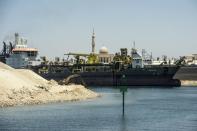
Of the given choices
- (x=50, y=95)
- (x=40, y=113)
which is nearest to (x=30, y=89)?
(x=50, y=95)

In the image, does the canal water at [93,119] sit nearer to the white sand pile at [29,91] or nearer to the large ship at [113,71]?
the white sand pile at [29,91]

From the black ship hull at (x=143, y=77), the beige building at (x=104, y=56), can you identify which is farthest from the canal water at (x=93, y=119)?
the beige building at (x=104, y=56)

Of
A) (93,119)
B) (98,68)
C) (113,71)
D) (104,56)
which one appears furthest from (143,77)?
(93,119)

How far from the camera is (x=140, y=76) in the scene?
371 ft

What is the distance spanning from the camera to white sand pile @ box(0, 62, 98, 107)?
54.7 m

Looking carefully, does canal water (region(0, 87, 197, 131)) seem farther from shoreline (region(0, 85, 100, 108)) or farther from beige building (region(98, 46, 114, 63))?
beige building (region(98, 46, 114, 63))

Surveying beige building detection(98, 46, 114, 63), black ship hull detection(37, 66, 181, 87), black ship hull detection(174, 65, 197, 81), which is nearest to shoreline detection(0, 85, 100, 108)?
black ship hull detection(37, 66, 181, 87)

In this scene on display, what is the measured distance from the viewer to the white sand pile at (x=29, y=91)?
5474 cm

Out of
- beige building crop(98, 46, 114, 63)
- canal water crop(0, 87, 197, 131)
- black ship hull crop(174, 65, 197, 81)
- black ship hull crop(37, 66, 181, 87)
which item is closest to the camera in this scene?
canal water crop(0, 87, 197, 131)

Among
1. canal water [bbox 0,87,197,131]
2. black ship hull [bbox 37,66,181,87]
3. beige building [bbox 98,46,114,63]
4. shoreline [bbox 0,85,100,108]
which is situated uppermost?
beige building [bbox 98,46,114,63]

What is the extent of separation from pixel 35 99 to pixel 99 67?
70454mm

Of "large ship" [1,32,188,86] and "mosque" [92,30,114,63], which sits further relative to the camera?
"mosque" [92,30,114,63]

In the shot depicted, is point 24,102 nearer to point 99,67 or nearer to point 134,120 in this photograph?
point 134,120

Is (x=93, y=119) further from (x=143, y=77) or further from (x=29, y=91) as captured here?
(x=143, y=77)
